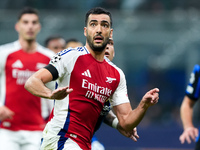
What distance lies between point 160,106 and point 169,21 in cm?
283

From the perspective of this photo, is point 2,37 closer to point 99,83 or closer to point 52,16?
point 52,16

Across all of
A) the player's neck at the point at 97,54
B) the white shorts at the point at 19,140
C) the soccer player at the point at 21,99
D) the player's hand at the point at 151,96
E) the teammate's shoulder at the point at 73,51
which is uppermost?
the teammate's shoulder at the point at 73,51

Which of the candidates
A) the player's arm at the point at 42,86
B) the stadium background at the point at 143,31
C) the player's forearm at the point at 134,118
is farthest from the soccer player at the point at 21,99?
the stadium background at the point at 143,31

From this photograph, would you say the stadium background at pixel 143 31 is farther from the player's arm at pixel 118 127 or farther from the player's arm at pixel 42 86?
the player's arm at pixel 42 86

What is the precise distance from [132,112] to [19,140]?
269 centimetres

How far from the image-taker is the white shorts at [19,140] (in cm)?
718

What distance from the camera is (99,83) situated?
16.8 ft

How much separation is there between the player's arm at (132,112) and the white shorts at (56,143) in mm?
669

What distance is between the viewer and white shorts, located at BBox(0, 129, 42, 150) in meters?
7.18

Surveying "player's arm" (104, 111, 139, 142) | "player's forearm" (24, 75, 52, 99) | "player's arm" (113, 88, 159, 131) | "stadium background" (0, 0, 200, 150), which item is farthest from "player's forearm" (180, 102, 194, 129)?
"stadium background" (0, 0, 200, 150)

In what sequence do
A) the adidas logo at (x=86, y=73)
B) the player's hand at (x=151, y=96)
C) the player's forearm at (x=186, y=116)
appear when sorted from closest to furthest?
the player's hand at (x=151, y=96), the adidas logo at (x=86, y=73), the player's forearm at (x=186, y=116)

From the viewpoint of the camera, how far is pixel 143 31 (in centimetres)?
1509

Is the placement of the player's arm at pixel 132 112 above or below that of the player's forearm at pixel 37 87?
below

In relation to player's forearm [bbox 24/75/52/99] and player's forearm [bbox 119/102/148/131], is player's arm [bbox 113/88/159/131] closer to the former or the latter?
player's forearm [bbox 119/102/148/131]
